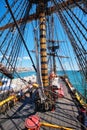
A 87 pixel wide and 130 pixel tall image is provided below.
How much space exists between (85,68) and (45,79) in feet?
7.73

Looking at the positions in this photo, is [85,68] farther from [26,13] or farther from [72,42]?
[26,13]

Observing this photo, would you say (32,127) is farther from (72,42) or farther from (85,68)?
(72,42)

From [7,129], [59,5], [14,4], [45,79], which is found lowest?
[7,129]

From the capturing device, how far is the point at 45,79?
30.9 ft

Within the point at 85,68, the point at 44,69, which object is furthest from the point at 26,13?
the point at 85,68

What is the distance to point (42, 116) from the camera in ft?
26.3

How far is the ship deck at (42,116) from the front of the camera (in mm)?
7012

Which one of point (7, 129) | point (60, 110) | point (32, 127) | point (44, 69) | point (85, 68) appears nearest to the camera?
point (32, 127)

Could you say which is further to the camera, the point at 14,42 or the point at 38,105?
the point at 14,42

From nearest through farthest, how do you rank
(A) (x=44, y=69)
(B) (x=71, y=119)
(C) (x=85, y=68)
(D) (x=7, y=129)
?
(D) (x=7, y=129), (B) (x=71, y=119), (C) (x=85, y=68), (A) (x=44, y=69)

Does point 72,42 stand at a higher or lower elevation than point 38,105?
higher

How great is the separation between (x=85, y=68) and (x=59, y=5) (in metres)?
3.65

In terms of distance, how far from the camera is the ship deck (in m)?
7.01

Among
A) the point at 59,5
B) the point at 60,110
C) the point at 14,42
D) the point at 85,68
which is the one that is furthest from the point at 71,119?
the point at 59,5
